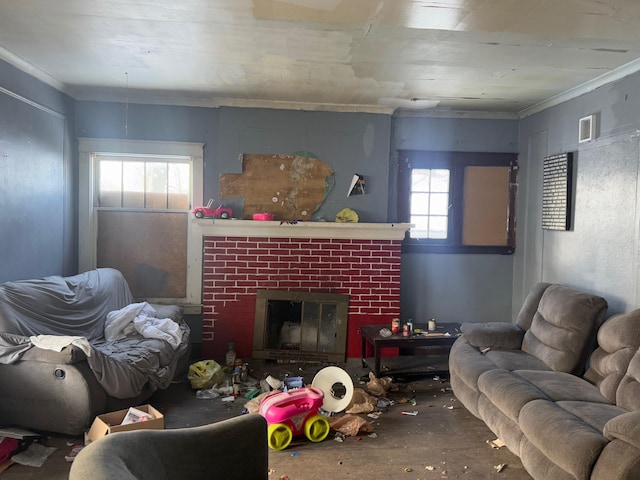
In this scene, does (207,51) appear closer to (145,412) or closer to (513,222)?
(145,412)

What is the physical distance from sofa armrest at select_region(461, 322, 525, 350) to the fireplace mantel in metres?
1.32

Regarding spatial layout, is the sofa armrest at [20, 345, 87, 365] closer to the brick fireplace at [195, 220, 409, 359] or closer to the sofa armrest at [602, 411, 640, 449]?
the brick fireplace at [195, 220, 409, 359]

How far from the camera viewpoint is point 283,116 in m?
4.80

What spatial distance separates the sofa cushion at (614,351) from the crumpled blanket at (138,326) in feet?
9.89

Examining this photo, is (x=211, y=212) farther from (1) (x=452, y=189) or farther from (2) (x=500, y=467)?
(2) (x=500, y=467)

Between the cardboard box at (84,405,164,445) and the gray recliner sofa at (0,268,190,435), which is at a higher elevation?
the gray recliner sofa at (0,268,190,435)

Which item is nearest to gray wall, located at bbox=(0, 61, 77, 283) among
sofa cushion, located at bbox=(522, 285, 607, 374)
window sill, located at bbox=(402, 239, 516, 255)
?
window sill, located at bbox=(402, 239, 516, 255)

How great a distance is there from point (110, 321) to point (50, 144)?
160 centimetres

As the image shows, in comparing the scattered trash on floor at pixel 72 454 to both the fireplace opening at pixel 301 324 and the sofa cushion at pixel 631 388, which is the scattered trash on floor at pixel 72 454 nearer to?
the fireplace opening at pixel 301 324

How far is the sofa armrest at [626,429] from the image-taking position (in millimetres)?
2066

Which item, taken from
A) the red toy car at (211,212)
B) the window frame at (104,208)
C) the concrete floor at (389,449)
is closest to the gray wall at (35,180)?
the window frame at (104,208)

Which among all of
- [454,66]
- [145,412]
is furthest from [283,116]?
[145,412]

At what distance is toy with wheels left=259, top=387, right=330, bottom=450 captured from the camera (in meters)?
2.97

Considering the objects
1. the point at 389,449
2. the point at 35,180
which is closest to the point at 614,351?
the point at 389,449
